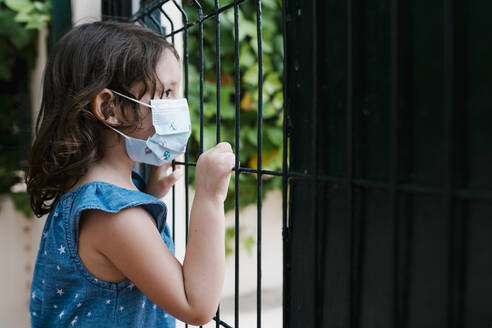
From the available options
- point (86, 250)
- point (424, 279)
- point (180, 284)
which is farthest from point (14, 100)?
point (424, 279)

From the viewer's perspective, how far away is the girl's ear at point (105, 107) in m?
1.00

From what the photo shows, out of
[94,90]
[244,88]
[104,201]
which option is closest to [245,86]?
[244,88]

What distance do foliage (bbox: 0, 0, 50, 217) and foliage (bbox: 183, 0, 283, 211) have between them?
32.9 inches

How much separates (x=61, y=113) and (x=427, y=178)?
80 cm

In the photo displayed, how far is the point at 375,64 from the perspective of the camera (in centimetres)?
60

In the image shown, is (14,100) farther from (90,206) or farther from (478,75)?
(478,75)

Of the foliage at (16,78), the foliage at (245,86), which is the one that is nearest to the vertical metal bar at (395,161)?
the foliage at (245,86)

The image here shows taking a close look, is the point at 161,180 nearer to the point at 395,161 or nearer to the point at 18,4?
the point at 395,161

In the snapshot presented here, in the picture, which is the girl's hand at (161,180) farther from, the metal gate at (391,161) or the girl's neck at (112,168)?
the metal gate at (391,161)

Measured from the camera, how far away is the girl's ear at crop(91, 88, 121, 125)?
100cm

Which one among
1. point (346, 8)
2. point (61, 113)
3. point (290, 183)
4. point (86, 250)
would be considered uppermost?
point (346, 8)

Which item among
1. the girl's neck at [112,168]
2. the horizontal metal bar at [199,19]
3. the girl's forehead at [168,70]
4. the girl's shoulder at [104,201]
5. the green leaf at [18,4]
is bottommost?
the girl's shoulder at [104,201]

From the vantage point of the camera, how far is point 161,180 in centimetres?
128

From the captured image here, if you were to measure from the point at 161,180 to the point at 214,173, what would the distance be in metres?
0.41
